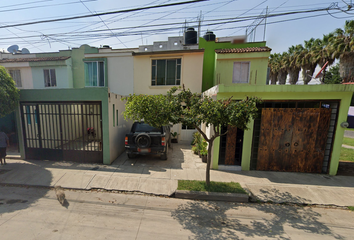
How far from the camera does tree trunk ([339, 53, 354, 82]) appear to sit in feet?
41.7

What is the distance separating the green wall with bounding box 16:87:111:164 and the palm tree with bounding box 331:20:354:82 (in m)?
19.0

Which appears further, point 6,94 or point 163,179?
point 6,94

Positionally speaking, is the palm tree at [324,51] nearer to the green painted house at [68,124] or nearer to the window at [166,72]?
the window at [166,72]

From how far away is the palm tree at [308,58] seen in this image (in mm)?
15680

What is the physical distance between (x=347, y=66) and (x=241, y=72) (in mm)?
11379

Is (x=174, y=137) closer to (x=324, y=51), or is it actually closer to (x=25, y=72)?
(x=25, y=72)

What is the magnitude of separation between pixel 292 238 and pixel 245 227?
0.89m

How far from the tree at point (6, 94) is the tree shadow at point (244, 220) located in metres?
7.61

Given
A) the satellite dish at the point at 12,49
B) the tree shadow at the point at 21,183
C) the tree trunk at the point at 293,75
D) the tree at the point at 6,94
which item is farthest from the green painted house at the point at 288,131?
the satellite dish at the point at 12,49

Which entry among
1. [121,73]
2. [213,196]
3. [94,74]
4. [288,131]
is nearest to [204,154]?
[213,196]

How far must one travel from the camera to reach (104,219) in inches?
133

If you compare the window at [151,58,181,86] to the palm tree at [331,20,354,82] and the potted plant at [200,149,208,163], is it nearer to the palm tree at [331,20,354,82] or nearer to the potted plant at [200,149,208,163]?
A: the potted plant at [200,149,208,163]

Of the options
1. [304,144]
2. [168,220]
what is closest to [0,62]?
[168,220]

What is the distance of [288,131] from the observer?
5902mm
